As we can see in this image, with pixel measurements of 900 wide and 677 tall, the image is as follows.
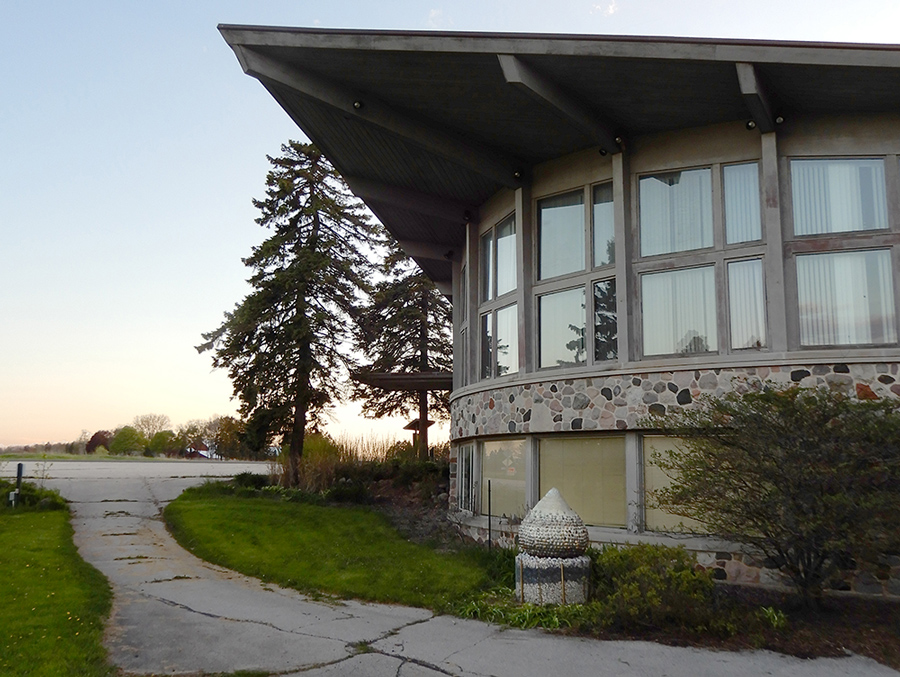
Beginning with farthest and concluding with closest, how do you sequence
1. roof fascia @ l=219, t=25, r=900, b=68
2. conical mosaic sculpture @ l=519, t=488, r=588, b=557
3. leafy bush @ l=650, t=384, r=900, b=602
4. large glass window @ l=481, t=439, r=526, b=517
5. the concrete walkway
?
1. large glass window @ l=481, t=439, r=526, b=517
2. roof fascia @ l=219, t=25, r=900, b=68
3. conical mosaic sculpture @ l=519, t=488, r=588, b=557
4. leafy bush @ l=650, t=384, r=900, b=602
5. the concrete walkway

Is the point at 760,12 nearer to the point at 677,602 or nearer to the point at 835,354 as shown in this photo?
the point at 835,354

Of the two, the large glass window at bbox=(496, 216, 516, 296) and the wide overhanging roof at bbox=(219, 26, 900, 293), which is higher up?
the wide overhanging roof at bbox=(219, 26, 900, 293)

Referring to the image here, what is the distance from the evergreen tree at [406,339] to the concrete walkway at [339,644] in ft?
58.1

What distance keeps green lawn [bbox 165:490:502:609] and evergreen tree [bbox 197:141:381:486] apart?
16.7 ft

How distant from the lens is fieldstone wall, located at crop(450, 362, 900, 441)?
28.8 feet

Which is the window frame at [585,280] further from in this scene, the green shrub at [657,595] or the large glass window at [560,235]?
the green shrub at [657,595]

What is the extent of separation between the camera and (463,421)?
13.2 meters

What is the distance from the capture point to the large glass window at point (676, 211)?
10102 mm

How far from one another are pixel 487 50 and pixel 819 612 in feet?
24.5

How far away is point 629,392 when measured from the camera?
994 centimetres

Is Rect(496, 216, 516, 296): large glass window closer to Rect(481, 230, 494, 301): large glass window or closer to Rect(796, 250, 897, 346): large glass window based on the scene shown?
Rect(481, 230, 494, 301): large glass window

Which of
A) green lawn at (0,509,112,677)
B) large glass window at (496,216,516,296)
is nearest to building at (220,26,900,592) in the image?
large glass window at (496,216,516,296)

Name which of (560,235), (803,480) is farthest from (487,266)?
(803,480)

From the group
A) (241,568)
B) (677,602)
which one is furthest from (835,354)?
Result: (241,568)
